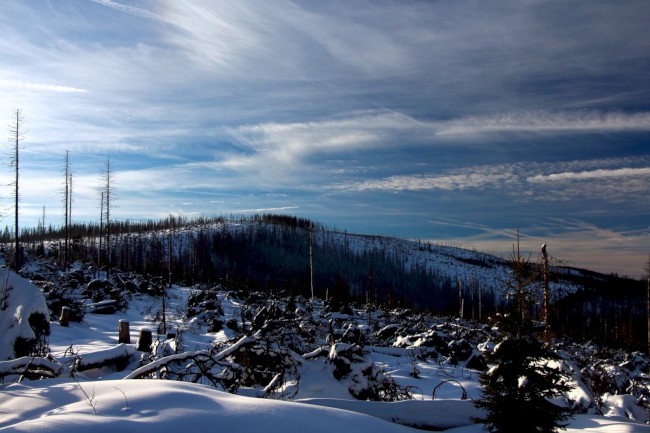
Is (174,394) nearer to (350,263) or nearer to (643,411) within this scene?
(643,411)

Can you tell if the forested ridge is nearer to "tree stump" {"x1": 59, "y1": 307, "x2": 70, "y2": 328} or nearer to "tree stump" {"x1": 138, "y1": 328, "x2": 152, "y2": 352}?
"tree stump" {"x1": 59, "y1": 307, "x2": 70, "y2": 328}

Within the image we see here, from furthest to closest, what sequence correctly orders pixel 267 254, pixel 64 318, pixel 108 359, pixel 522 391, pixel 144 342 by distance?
pixel 267 254 → pixel 64 318 → pixel 144 342 → pixel 108 359 → pixel 522 391

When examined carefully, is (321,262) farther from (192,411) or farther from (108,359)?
(192,411)

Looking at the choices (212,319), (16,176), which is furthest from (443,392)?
(16,176)

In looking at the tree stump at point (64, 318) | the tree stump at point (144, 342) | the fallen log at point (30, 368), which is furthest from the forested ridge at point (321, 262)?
the fallen log at point (30, 368)

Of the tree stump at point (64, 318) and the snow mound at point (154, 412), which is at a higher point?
the snow mound at point (154, 412)

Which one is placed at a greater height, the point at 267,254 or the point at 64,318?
the point at 64,318

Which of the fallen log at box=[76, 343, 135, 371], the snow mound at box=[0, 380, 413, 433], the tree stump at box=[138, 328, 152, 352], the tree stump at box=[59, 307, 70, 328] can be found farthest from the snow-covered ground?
the tree stump at box=[59, 307, 70, 328]

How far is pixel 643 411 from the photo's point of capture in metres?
8.23

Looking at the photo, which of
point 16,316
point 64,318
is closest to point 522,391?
point 16,316

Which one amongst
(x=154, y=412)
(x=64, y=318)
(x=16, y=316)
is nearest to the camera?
(x=154, y=412)

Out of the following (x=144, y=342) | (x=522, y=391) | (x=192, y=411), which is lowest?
(x=144, y=342)

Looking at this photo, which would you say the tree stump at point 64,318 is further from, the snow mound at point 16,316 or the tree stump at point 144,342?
the snow mound at point 16,316

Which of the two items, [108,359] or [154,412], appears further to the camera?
[108,359]
